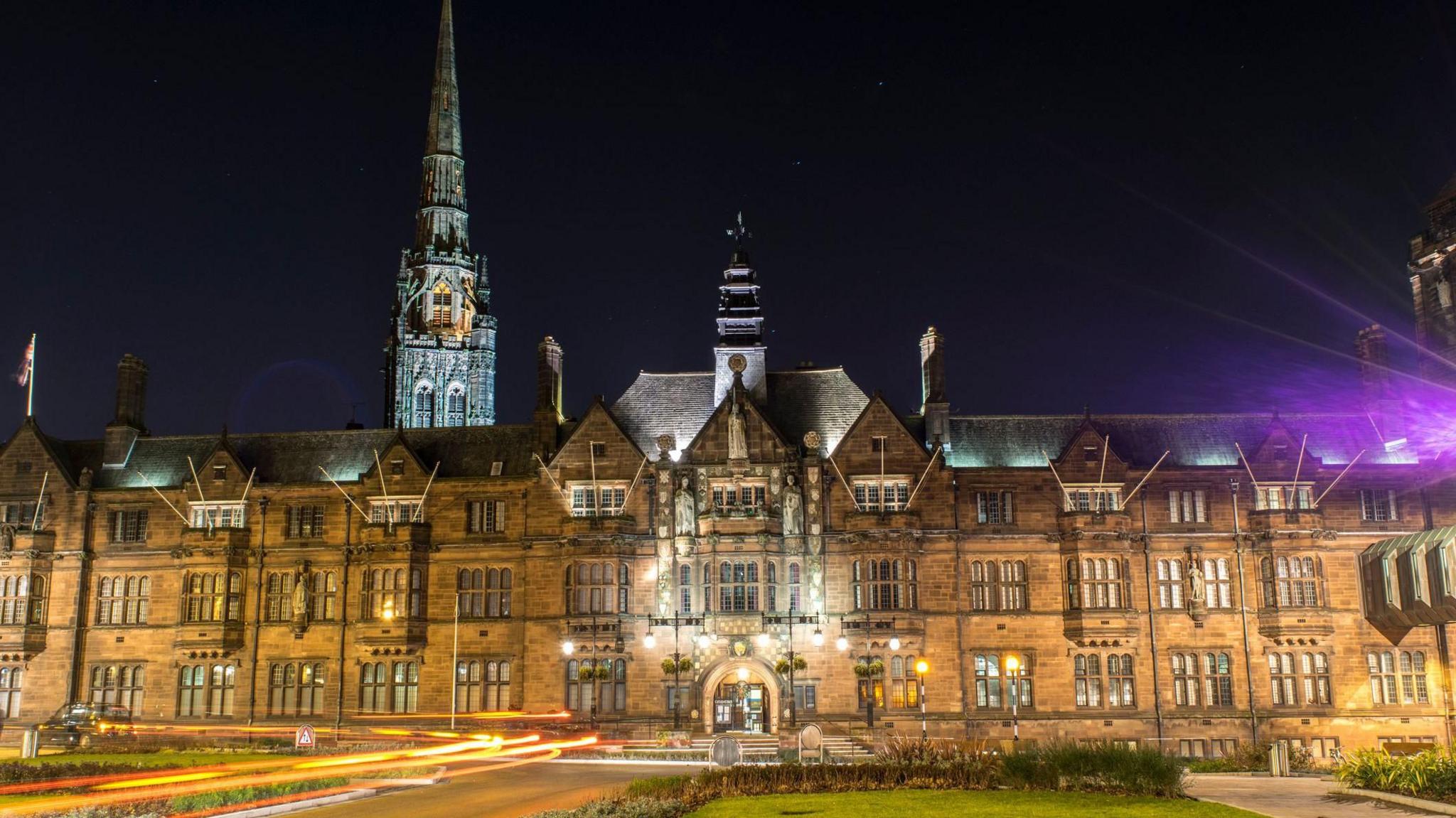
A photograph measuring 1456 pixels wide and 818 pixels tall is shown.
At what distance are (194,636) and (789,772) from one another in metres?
39.3

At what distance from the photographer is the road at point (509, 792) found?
3052cm

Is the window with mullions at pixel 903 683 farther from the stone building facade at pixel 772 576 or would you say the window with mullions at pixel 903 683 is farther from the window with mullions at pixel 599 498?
the window with mullions at pixel 599 498

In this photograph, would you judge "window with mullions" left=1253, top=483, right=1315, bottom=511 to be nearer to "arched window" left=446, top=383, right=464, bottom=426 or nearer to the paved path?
the paved path

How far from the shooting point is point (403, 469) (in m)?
64.0

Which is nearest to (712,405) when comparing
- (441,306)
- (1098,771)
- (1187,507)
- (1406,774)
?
(1187,507)

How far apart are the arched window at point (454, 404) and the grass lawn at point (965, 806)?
96904 millimetres

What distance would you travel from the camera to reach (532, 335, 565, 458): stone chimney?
211ft

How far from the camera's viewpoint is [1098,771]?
3241cm

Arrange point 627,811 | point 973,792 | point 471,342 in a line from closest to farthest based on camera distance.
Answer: point 627,811, point 973,792, point 471,342

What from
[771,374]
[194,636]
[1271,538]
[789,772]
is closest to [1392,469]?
[1271,538]

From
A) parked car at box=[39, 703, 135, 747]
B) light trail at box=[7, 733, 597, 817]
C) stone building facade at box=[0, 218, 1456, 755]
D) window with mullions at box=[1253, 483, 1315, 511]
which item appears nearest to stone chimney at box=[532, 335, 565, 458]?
stone building facade at box=[0, 218, 1456, 755]

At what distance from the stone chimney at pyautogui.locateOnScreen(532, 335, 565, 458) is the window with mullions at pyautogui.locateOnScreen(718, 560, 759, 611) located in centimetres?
1088

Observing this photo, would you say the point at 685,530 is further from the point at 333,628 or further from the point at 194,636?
the point at 194,636

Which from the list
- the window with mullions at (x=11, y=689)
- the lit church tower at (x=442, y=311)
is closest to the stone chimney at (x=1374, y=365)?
the window with mullions at (x=11, y=689)
